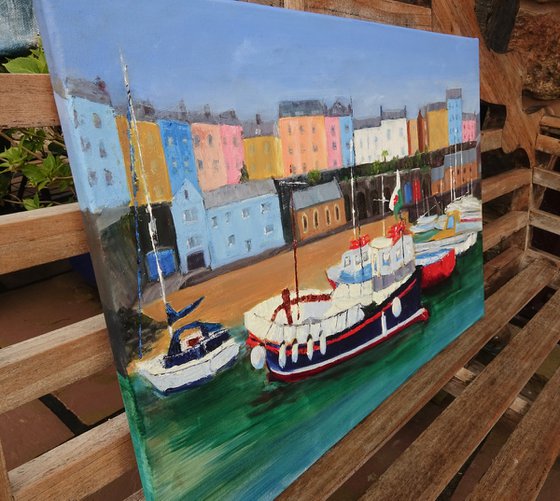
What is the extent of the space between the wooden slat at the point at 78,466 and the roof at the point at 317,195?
0.37 m

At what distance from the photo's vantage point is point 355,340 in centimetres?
83

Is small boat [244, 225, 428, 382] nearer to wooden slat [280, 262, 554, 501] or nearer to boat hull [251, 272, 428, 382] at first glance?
boat hull [251, 272, 428, 382]

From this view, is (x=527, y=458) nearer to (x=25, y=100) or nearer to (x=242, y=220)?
(x=242, y=220)

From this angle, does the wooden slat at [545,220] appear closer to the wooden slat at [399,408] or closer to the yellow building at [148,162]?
the wooden slat at [399,408]

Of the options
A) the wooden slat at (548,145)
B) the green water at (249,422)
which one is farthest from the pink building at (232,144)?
the wooden slat at (548,145)

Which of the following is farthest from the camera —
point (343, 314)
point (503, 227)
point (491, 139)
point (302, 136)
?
point (503, 227)

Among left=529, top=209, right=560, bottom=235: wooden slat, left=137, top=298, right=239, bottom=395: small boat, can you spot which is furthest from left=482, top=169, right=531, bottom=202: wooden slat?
left=137, top=298, right=239, bottom=395: small boat

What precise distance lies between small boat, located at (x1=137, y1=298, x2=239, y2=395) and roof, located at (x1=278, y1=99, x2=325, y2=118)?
274mm

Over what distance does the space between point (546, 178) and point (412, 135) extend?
0.82m

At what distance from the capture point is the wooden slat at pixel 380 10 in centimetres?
85

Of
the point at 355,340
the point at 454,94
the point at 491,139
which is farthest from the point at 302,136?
the point at 491,139

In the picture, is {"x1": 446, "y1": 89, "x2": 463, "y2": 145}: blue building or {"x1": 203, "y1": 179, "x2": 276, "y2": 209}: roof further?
{"x1": 446, "y1": 89, "x2": 463, "y2": 145}: blue building

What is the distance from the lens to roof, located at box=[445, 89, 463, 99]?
0.99m

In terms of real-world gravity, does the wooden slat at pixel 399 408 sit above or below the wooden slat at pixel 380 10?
below
